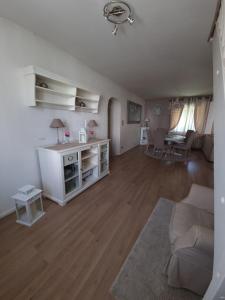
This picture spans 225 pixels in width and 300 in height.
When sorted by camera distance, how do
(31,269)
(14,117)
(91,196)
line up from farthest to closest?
1. (91,196)
2. (14,117)
3. (31,269)

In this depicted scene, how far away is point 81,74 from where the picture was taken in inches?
107

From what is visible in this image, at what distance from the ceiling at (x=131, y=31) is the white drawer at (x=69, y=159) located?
5.72ft

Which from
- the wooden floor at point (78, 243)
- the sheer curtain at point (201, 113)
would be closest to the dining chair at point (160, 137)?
the wooden floor at point (78, 243)

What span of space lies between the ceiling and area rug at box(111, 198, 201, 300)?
8.36 ft

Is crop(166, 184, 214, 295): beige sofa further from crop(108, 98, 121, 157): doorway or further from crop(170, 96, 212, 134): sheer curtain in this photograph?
crop(170, 96, 212, 134): sheer curtain

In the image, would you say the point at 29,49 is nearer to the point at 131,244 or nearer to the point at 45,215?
the point at 45,215

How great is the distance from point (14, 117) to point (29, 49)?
1.00 metres

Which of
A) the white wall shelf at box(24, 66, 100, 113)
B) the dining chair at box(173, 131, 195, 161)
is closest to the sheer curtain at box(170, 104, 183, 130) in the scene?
the dining chair at box(173, 131, 195, 161)

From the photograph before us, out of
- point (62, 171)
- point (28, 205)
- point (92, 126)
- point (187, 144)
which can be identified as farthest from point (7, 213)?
point (187, 144)

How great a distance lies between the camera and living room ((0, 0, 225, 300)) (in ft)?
3.50

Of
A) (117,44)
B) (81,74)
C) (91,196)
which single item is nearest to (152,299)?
(91,196)

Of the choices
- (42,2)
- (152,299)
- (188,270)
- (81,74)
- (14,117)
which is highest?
(42,2)

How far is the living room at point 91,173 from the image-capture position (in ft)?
3.50

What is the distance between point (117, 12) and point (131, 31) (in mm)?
385
